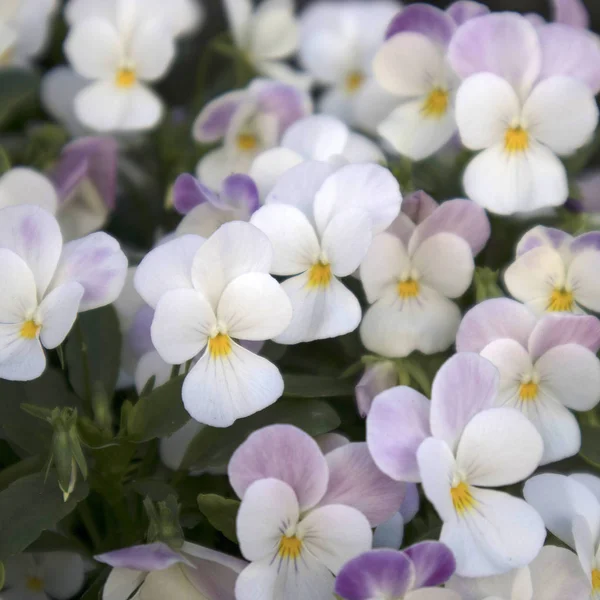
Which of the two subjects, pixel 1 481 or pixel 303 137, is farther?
pixel 303 137

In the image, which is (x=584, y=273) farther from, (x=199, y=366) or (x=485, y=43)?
(x=199, y=366)

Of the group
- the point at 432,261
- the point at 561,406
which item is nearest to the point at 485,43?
the point at 432,261

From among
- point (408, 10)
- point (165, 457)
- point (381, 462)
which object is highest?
point (408, 10)

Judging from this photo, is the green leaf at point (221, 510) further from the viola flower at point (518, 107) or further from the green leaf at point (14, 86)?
the green leaf at point (14, 86)

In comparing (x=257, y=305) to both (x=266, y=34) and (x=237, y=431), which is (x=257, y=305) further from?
(x=266, y=34)

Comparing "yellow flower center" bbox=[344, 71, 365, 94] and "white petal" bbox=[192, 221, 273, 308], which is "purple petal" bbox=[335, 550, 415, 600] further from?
"yellow flower center" bbox=[344, 71, 365, 94]

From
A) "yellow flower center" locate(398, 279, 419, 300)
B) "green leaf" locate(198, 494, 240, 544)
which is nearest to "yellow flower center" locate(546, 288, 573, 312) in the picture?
"yellow flower center" locate(398, 279, 419, 300)

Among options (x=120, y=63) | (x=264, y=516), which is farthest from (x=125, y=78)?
(x=264, y=516)

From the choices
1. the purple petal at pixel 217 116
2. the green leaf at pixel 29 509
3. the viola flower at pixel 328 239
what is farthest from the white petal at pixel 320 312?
the purple petal at pixel 217 116
